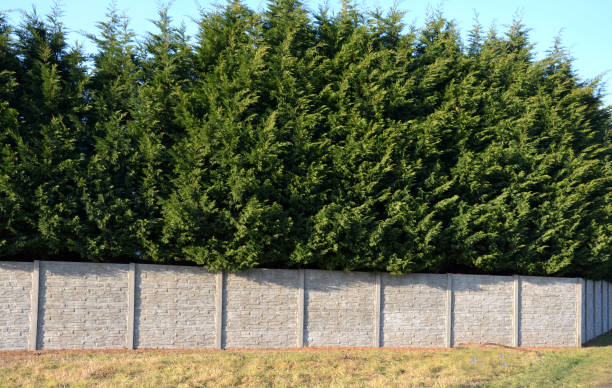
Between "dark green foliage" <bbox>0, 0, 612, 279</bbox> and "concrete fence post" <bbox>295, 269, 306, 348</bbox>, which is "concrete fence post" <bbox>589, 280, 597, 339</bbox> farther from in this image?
"concrete fence post" <bbox>295, 269, 306, 348</bbox>

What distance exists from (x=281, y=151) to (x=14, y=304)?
823 cm

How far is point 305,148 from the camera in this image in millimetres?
14656

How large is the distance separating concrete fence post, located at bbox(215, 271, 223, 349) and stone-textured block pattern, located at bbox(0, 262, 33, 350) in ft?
16.2

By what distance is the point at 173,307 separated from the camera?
14305 mm

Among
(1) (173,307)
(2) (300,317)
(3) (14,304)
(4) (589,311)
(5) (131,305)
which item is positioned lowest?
(4) (589,311)

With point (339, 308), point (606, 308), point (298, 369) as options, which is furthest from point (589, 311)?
point (298, 369)

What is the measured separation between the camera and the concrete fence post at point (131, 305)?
13883mm

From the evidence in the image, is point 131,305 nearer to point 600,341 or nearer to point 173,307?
point 173,307

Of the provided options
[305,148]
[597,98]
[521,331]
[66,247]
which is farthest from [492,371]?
[597,98]

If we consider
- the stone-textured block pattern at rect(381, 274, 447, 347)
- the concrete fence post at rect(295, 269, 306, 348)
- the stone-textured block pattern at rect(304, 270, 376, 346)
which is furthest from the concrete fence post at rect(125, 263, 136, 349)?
the stone-textured block pattern at rect(381, 274, 447, 347)

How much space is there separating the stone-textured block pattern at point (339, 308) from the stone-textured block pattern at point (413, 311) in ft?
1.88

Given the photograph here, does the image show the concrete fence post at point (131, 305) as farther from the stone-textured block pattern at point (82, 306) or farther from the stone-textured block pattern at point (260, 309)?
the stone-textured block pattern at point (260, 309)

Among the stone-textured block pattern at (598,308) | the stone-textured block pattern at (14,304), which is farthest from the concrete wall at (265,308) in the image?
the stone-textured block pattern at (598,308)

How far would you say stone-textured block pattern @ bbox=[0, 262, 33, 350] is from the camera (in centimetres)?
1314
